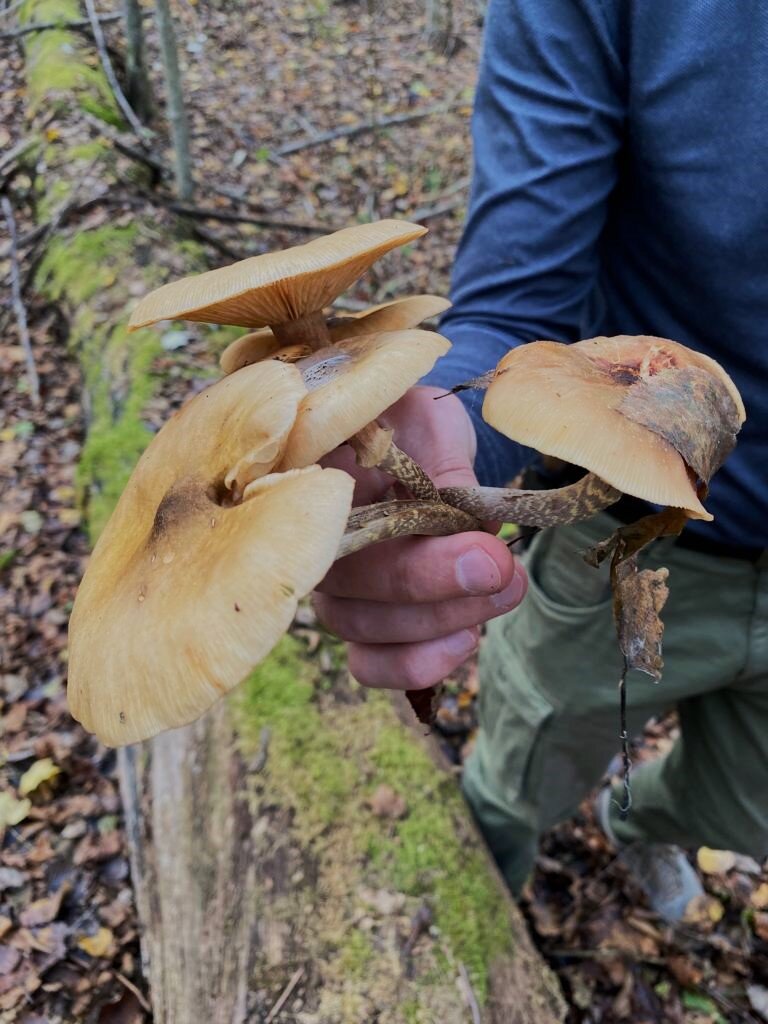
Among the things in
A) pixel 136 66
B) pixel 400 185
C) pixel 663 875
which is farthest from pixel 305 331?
pixel 136 66

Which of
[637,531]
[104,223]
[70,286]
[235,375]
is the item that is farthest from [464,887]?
[104,223]

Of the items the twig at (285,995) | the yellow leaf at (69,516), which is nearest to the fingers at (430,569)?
the twig at (285,995)

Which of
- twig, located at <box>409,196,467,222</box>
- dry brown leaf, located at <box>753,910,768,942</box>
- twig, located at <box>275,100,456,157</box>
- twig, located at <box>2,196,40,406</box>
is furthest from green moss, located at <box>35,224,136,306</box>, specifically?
dry brown leaf, located at <box>753,910,768,942</box>

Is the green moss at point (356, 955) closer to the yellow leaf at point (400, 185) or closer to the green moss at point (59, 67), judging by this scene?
the yellow leaf at point (400, 185)

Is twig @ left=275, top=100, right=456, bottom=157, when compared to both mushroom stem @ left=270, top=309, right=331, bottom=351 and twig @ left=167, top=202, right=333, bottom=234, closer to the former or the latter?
twig @ left=167, top=202, right=333, bottom=234

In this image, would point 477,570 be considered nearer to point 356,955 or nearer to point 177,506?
point 177,506

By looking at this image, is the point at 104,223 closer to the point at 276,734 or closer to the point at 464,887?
the point at 276,734

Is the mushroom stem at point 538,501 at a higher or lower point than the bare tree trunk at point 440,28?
lower
